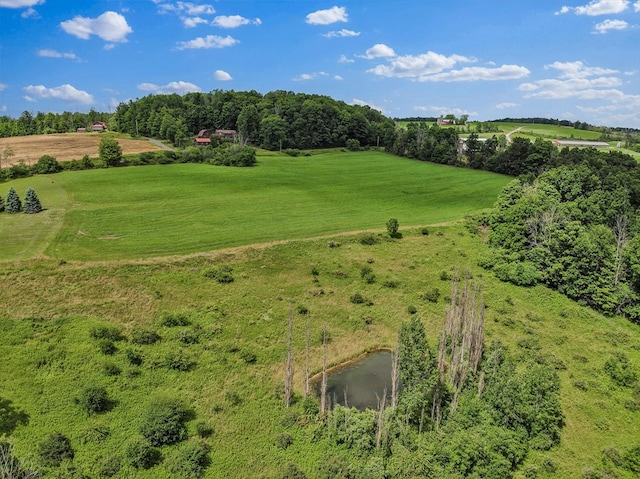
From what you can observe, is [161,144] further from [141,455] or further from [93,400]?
[141,455]

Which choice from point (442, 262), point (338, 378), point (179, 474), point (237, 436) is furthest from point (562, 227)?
point (179, 474)

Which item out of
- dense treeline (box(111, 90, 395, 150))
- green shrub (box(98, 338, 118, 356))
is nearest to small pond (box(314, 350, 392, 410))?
green shrub (box(98, 338, 118, 356))

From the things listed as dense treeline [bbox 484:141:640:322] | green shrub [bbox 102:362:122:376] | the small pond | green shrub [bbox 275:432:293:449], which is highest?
dense treeline [bbox 484:141:640:322]

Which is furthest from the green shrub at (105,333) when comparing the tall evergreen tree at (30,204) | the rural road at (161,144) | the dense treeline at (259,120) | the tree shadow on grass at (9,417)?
the dense treeline at (259,120)

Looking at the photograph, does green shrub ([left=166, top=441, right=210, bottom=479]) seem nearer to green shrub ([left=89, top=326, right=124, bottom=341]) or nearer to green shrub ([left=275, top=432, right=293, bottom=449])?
green shrub ([left=275, top=432, right=293, bottom=449])

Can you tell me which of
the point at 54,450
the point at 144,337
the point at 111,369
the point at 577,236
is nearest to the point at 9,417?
the point at 54,450

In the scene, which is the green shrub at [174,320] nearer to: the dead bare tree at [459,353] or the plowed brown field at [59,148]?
the dead bare tree at [459,353]
